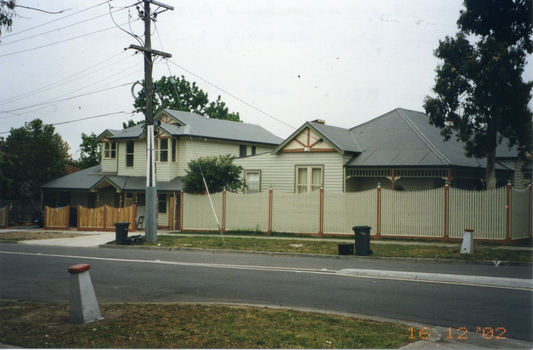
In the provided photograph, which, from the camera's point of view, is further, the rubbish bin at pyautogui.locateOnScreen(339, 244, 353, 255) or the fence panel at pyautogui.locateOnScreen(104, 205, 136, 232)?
the fence panel at pyautogui.locateOnScreen(104, 205, 136, 232)

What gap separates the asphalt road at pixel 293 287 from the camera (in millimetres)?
8602

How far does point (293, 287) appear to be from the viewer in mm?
11008

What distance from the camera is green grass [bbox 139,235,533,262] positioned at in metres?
16.0

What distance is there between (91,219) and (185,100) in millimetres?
34036

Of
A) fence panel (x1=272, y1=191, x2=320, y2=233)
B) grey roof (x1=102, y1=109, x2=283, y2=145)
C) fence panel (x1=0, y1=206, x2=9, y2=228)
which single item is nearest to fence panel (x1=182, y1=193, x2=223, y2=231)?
fence panel (x1=272, y1=191, x2=320, y2=233)

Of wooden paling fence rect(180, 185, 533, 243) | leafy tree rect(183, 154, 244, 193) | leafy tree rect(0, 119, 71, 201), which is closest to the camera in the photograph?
wooden paling fence rect(180, 185, 533, 243)

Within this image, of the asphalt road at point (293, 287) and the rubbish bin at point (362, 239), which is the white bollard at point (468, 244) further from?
the rubbish bin at point (362, 239)

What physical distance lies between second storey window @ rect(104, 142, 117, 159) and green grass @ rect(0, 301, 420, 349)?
2956 cm

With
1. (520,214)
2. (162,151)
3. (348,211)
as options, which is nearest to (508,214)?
(520,214)

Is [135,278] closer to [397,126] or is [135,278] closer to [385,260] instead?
[385,260]

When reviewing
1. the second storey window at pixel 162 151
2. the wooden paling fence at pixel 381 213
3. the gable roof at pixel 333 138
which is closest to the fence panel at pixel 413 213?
the wooden paling fence at pixel 381 213

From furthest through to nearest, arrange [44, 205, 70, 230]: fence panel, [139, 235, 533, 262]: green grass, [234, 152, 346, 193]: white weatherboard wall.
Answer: [44, 205, 70, 230]: fence panel
[234, 152, 346, 193]: white weatherboard wall
[139, 235, 533, 262]: green grass

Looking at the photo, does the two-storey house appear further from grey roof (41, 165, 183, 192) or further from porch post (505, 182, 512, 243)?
porch post (505, 182, 512, 243)

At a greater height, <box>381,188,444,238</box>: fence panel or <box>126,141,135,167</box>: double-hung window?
<box>126,141,135,167</box>: double-hung window
